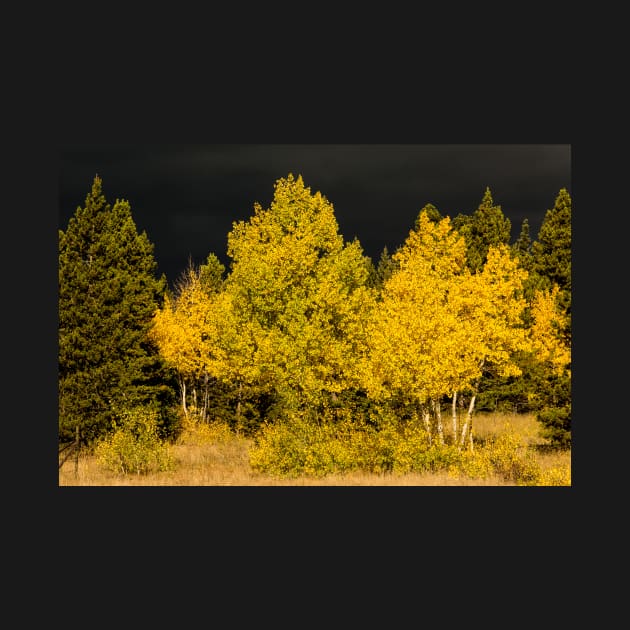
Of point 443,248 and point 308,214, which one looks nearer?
point 308,214

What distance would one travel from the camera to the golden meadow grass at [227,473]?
21.2m

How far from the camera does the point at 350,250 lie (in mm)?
28594

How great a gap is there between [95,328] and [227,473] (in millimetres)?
8662

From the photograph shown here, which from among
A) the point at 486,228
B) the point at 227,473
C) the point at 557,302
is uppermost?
the point at 486,228

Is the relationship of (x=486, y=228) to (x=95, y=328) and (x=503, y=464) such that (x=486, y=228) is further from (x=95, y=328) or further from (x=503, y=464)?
(x=95, y=328)

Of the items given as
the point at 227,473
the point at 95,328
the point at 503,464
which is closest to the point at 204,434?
the point at 95,328

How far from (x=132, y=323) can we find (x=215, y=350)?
4.77 m

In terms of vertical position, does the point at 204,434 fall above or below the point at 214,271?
below

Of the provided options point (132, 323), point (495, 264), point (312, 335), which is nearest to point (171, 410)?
point (132, 323)

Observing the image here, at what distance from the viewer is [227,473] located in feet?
82.5

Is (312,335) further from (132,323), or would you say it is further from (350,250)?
(132,323)

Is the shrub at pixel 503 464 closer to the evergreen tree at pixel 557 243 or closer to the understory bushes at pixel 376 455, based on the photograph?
the understory bushes at pixel 376 455

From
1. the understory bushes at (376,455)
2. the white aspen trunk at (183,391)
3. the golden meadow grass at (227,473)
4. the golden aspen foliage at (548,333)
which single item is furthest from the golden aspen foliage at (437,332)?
the white aspen trunk at (183,391)

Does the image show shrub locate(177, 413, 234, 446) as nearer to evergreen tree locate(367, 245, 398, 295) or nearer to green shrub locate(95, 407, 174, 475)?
green shrub locate(95, 407, 174, 475)
